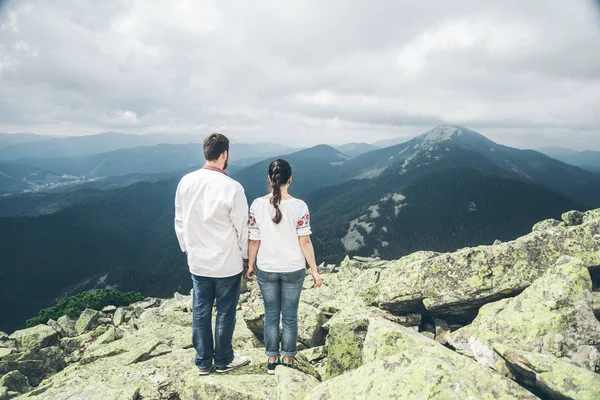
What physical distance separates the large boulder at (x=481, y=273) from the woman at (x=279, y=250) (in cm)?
443

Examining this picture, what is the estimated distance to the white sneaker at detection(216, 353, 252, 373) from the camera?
7922 millimetres

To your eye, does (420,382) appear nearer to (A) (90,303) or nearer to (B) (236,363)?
(B) (236,363)

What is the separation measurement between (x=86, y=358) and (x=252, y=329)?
6.69 meters

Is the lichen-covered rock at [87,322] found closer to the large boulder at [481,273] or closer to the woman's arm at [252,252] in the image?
the woman's arm at [252,252]

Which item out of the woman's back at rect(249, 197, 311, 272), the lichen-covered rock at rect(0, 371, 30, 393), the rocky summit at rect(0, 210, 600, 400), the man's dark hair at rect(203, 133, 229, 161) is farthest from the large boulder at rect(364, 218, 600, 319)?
the lichen-covered rock at rect(0, 371, 30, 393)

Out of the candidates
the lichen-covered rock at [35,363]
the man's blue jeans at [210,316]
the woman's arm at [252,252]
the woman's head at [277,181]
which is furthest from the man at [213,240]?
the lichen-covered rock at [35,363]

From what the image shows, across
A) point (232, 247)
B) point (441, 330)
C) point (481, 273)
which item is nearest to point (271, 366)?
point (232, 247)

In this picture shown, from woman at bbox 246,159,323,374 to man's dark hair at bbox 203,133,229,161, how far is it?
52.8 inches

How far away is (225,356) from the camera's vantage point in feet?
26.0

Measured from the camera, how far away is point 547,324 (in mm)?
7602

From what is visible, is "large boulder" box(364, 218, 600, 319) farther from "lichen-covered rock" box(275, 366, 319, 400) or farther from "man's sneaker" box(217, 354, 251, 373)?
"man's sneaker" box(217, 354, 251, 373)

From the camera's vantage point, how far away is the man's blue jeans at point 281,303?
25.1ft

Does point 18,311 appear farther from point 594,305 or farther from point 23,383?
point 594,305

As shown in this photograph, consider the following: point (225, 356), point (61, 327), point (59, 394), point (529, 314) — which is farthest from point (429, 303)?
point (61, 327)
